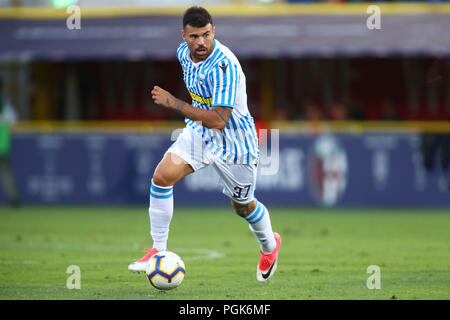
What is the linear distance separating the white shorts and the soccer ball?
0.97 m

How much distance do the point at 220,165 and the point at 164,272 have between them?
1.24m

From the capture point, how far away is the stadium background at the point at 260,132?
1278 cm

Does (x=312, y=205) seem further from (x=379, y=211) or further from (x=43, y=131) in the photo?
(x=43, y=131)

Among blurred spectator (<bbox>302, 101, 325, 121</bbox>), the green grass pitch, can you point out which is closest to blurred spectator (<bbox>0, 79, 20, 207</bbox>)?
the green grass pitch

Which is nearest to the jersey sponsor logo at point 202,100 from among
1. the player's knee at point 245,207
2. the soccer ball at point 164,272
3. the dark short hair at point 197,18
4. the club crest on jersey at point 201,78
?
the club crest on jersey at point 201,78

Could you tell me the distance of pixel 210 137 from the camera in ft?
27.9

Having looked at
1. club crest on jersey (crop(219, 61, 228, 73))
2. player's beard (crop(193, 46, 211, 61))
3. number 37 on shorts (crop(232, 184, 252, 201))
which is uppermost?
player's beard (crop(193, 46, 211, 61))

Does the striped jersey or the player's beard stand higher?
the player's beard

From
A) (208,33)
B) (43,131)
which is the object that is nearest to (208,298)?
(208,33)

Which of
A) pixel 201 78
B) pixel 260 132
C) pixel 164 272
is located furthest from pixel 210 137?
pixel 260 132

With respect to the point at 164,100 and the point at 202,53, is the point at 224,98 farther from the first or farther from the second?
the point at 164,100

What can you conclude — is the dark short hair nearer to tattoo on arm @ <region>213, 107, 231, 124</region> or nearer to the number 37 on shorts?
tattoo on arm @ <region>213, 107, 231, 124</region>

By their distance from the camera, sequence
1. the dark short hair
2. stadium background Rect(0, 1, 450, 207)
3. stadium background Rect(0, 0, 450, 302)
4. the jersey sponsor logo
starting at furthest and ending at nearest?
stadium background Rect(0, 1, 450, 207)
stadium background Rect(0, 0, 450, 302)
the jersey sponsor logo
the dark short hair

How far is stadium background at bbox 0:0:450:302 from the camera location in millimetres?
12781
